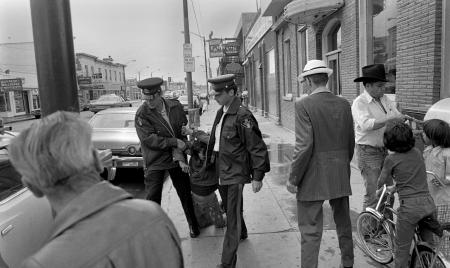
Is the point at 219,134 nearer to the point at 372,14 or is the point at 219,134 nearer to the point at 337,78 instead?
the point at 372,14

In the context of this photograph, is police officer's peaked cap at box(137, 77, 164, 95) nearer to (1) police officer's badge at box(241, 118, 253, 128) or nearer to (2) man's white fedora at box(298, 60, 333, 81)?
(1) police officer's badge at box(241, 118, 253, 128)

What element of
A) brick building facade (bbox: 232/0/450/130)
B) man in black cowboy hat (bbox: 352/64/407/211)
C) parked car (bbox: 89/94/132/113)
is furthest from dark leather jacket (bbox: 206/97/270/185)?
parked car (bbox: 89/94/132/113)

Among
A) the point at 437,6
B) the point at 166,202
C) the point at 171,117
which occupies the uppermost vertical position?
the point at 437,6

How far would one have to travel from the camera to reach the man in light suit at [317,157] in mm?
3381

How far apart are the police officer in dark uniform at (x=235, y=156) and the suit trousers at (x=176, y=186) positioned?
1.07 metres

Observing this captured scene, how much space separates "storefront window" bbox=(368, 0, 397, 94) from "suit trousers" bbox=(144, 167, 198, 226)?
4.25 meters

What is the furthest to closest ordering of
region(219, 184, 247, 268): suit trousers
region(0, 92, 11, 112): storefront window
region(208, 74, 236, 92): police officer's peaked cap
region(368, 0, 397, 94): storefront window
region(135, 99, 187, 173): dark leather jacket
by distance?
1. region(0, 92, 11, 112): storefront window
2. region(368, 0, 397, 94): storefront window
3. region(135, 99, 187, 173): dark leather jacket
4. region(208, 74, 236, 92): police officer's peaked cap
5. region(219, 184, 247, 268): suit trousers

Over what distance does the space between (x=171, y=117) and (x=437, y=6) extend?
3.65 metres

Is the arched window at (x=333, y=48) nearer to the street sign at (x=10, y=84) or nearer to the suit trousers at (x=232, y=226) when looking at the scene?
the suit trousers at (x=232, y=226)

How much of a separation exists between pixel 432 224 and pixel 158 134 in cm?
282

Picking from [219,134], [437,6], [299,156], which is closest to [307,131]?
[299,156]

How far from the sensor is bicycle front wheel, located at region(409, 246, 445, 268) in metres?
2.94

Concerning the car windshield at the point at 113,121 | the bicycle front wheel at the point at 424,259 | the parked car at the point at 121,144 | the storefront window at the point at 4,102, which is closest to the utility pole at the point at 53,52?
the bicycle front wheel at the point at 424,259

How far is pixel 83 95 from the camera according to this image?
62.6 m
